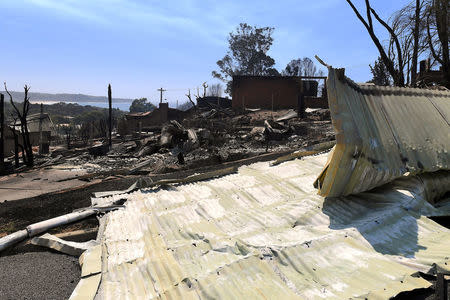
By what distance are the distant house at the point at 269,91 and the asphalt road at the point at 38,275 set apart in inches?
844

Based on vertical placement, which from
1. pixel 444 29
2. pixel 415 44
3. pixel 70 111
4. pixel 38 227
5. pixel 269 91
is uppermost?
pixel 444 29

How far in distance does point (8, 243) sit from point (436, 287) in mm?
4432

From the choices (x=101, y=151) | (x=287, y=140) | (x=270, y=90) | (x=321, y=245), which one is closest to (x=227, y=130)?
(x=287, y=140)

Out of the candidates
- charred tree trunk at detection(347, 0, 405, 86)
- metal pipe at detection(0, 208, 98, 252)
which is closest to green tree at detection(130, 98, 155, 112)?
charred tree trunk at detection(347, 0, 405, 86)

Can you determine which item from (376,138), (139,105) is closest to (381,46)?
(376,138)

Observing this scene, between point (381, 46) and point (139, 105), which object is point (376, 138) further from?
point (139, 105)

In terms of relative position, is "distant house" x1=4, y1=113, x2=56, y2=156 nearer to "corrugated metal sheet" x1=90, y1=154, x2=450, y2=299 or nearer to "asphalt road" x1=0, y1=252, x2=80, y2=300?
"asphalt road" x1=0, y1=252, x2=80, y2=300

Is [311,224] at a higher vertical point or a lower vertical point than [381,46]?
lower

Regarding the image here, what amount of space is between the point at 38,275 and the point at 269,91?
75.9 ft

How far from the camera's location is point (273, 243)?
10.2ft

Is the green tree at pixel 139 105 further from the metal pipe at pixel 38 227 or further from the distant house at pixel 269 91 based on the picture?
the metal pipe at pixel 38 227

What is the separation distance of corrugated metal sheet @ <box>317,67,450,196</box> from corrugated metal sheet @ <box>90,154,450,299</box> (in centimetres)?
25

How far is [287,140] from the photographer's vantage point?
13.9 metres

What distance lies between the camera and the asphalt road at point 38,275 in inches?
113
